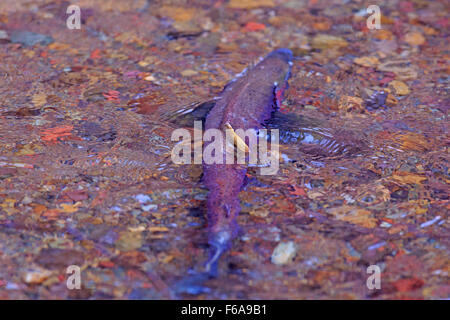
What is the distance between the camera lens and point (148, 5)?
20.9 ft

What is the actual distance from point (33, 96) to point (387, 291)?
344 cm

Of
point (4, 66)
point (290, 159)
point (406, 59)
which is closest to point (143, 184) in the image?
point (290, 159)

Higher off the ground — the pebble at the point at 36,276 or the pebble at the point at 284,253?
the pebble at the point at 284,253

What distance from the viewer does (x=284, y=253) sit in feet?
10.0

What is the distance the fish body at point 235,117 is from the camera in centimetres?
309

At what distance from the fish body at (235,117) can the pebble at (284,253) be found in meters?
0.28

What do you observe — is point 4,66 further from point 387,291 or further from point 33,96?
point 387,291

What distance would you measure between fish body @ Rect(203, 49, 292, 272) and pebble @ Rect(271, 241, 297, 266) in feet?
0.92

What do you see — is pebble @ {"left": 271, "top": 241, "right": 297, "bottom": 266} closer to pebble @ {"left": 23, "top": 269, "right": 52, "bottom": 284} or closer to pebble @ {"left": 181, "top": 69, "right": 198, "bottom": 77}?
pebble @ {"left": 23, "top": 269, "right": 52, "bottom": 284}

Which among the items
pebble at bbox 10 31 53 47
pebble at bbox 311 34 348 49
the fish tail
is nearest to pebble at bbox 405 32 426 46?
pebble at bbox 311 34 348 49

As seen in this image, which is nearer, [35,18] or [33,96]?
[33,96]

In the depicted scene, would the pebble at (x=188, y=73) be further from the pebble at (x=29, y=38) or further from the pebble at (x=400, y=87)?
the pebble at (x=400, y=87)

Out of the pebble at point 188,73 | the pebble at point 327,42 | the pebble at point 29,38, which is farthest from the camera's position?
the pebble at point 327,42

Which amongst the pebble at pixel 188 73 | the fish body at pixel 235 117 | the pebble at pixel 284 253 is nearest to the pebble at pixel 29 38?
the pebble at pixel 188 73
